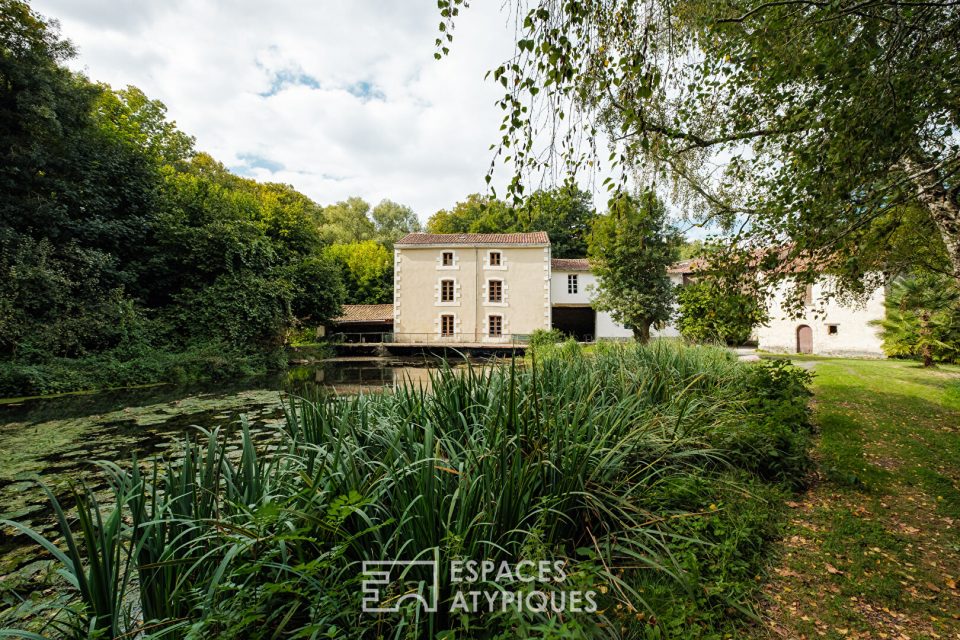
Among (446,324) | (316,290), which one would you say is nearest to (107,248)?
(316,290)

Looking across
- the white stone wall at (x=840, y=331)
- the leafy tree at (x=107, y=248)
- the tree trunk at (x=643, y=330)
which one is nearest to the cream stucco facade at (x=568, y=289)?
the tree trunk at (x=643, y=330)

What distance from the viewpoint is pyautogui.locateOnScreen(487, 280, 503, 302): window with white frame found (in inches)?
949

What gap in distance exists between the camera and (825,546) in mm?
2373

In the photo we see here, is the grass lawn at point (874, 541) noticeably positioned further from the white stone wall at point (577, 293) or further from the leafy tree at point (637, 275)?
the white stone wall at point (577, 293)

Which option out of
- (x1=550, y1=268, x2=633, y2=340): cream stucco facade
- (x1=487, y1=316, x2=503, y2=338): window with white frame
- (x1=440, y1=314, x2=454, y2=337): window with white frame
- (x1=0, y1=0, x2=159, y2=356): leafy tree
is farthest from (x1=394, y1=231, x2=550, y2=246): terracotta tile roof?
(x1=0, y1=0, x2=159, y2=356): leafy tree

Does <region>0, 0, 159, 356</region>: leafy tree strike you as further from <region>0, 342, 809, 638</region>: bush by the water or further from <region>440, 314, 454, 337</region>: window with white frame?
<region>440, 314, 454, 337</region>: window with white frame

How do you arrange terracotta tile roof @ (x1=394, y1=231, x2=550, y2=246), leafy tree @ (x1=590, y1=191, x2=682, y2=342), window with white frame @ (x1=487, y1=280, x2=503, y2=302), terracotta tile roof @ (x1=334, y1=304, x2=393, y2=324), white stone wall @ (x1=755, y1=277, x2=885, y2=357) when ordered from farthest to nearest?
terracotta tile roof @ (x1=334, y1=304, x2=393, y2=324) < window with white frame @ (x1=487, y1=280, x2=503, y2=302) < terracotta tile roof @ (x1=394, y1=231, x2=550, y2=246) < leafy tree @ (x1=590, y1=191, x2=682, y2=342) < white stone wall @ (x1=755, y1=277, x2=885, y2=357)

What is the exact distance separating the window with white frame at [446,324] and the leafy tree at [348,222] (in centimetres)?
1694

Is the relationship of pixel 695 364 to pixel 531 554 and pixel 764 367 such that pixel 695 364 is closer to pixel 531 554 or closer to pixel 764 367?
pixel 764 367

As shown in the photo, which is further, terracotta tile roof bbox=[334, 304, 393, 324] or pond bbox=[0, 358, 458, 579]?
terracotta tile roof bbox=[334, 304, 393, 324]

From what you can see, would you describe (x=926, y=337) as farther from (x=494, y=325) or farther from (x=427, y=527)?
(x=494, y=325)

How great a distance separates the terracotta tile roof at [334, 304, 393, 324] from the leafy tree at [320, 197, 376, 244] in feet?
35.0

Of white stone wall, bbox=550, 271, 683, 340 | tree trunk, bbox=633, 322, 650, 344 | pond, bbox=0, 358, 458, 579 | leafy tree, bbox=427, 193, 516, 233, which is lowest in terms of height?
pond, bbox=0, 358, 458, 579

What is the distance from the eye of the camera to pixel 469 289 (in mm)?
Answer: 24078
